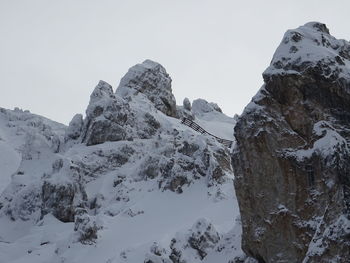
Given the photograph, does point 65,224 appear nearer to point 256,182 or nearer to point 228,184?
point 228,184

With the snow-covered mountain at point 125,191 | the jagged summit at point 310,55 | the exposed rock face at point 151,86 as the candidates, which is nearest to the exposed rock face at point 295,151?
the jagged summit at point 310,55

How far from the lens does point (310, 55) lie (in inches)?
998

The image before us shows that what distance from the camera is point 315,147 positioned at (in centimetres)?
2406

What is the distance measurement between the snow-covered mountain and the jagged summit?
30.1ft

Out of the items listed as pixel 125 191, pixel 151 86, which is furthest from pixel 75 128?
pixel 125 191

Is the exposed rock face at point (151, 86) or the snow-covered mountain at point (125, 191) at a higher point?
the exposed rock face at point (151, 86)

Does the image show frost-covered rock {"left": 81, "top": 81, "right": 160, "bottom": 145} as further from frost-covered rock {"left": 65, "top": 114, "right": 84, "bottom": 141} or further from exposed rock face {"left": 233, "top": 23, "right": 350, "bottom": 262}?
exposed rock face {"left": 233, "top": 23, "right": 350, "bottom": 262}

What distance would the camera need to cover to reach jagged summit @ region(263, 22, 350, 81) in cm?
2473

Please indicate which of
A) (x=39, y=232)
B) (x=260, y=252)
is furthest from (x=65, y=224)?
(x=260, y=252)

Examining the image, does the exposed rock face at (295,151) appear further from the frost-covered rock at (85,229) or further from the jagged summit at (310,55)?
the frost-covered rock at (85,229)

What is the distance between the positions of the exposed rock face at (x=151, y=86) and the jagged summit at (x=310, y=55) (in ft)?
159

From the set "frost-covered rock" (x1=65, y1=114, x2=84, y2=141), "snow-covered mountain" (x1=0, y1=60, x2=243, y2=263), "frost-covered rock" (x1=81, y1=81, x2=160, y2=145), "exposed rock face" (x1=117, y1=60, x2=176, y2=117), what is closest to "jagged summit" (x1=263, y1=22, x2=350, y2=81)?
"snow-covered mountain" (x1=0, y1=60, x2=243, y2=263)

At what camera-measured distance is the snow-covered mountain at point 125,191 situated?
1561 inches

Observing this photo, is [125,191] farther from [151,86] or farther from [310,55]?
[310,55]
